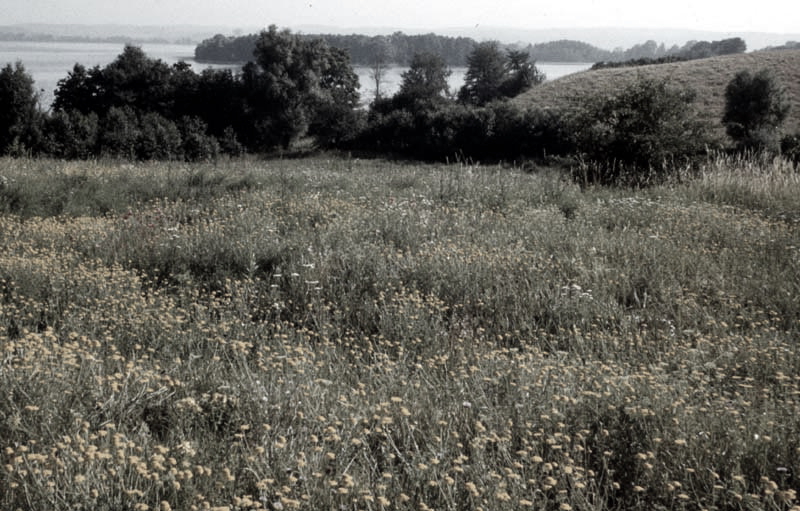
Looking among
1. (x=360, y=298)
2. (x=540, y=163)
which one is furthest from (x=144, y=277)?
(x=540, y=163)

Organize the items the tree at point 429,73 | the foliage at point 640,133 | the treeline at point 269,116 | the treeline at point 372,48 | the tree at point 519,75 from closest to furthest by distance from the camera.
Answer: the foliage at point 640,133 < the treeline at point 269,116 < the tree at point 429,73 < the tree at point 519,75 < the treeline at point 372,48

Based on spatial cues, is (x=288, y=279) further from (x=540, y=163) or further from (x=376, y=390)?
(x=540, y=163)

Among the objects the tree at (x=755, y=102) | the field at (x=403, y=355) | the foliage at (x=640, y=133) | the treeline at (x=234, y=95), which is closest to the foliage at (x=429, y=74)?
the treeline at (x=234, y=95)

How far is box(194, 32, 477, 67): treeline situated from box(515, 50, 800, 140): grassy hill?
20707 mm

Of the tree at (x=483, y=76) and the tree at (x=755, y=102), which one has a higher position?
the tree at (x=483, y=76)

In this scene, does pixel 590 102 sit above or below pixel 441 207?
above

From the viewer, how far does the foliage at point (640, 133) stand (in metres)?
13.3

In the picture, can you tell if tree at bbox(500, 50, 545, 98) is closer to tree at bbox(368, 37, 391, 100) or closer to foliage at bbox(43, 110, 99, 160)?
tree at bbox(368, 37, 391, 100)

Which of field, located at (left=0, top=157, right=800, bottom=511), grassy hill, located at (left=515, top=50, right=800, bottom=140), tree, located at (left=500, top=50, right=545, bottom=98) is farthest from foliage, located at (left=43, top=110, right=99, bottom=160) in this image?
tree, located at (left=500, top=50, right=545, bottom=98)

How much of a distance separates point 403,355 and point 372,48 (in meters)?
90.3

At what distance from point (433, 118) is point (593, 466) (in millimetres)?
49241

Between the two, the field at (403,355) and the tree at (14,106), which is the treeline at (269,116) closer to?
the tree at (14,106)

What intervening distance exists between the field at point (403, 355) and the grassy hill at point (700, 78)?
5029cm

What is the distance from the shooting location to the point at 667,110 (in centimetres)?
1387
